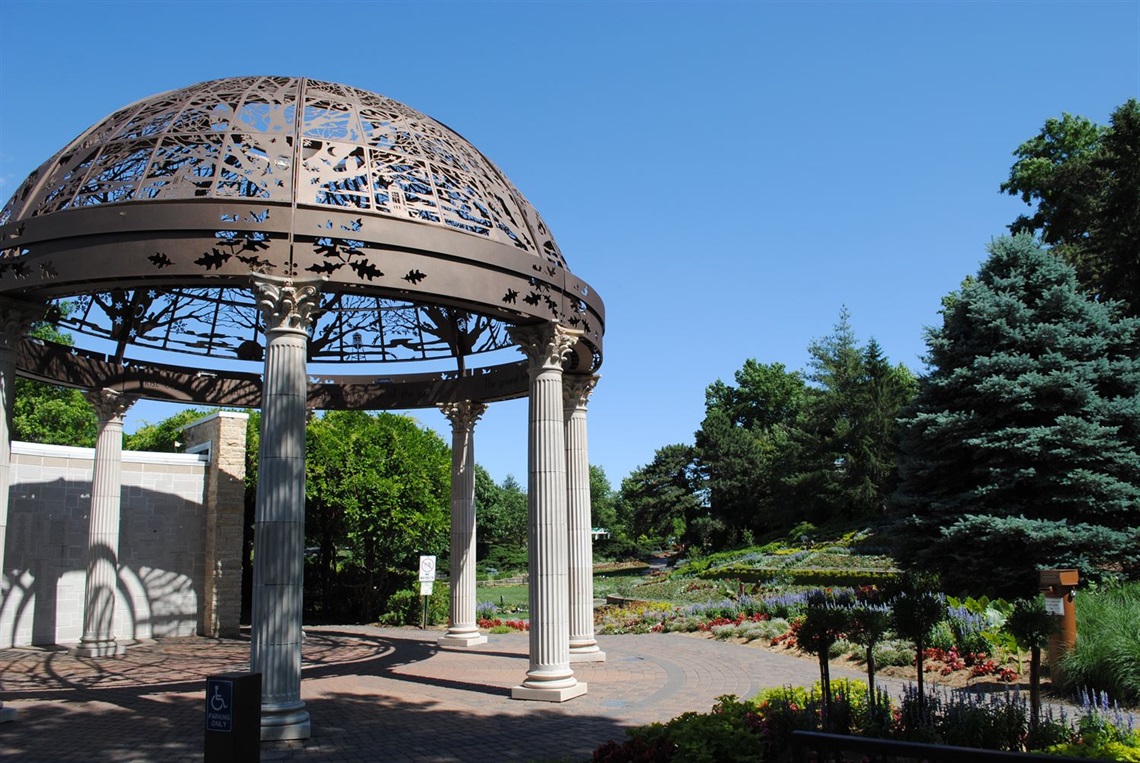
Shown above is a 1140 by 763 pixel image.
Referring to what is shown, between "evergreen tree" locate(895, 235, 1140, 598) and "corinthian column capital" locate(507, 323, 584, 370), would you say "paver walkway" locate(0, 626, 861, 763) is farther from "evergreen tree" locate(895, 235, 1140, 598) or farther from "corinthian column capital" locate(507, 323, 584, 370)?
"evergreen tree" locate(895, 235, 1140, 598)

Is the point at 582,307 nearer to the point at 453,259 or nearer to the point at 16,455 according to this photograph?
the point at 453,259

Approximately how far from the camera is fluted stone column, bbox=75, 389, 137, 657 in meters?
17.5

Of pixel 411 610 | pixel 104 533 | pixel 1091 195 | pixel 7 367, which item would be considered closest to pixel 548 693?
pixel 7 367

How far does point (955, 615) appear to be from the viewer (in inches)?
563

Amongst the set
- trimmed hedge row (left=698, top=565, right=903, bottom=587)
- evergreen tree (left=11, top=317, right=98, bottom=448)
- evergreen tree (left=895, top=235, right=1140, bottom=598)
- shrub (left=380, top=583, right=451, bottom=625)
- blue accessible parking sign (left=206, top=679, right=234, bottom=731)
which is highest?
evergreen tree (left=11, top=317, right=98, bottom=448)

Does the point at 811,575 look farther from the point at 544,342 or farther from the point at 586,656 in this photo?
the point at 544,342

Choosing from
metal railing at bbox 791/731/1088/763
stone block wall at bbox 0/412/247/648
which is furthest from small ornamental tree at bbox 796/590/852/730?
stone block wall at bbox 0/412/247/648

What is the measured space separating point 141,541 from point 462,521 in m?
8.76

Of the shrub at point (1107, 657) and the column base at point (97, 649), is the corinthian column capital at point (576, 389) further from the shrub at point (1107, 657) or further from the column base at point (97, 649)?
the column base at point (97, 649)

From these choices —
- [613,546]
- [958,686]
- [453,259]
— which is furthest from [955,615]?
[613,546]

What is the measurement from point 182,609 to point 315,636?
11.8 ft

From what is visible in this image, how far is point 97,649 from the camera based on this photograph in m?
17.5

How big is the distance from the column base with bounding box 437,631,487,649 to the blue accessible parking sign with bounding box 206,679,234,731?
11545 millimetres

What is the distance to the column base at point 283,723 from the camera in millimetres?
9102
